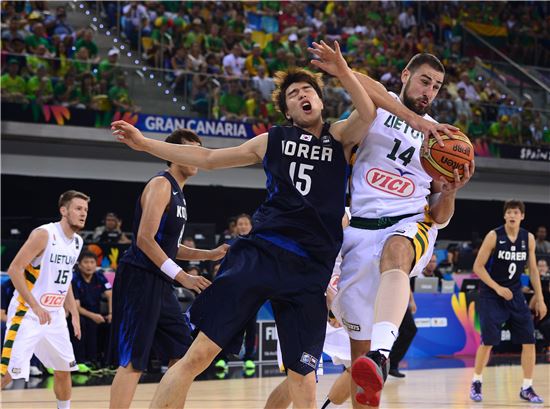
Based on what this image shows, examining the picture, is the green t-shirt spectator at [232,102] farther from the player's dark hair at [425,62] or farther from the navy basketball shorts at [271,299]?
the navy basketball shorts at [271,299]

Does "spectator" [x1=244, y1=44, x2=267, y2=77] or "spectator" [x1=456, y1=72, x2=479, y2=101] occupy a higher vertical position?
"spectator" [x1=244, y1=44, x2=267, y2=77]

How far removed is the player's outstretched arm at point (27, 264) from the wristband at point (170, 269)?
181cm

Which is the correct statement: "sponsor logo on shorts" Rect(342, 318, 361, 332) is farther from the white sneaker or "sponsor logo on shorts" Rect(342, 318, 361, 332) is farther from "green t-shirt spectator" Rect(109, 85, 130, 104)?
"green t-shirt spectator" Rect(109, 85, 130, 104)

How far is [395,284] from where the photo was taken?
A: 4.78 m

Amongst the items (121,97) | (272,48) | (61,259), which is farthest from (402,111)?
(272,48)

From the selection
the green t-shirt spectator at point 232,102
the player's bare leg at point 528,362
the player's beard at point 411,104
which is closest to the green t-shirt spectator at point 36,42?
the green t-shirt spectator at point 232,102

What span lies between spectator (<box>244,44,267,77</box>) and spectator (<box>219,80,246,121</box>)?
164cm

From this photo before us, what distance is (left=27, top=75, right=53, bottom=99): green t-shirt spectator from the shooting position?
14719 millimetres

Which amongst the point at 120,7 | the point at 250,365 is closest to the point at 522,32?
the point at 120,7

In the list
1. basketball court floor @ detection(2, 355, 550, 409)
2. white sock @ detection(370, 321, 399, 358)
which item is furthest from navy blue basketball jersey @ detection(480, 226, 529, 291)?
white sock @ detection(370, 321, 399, 358)

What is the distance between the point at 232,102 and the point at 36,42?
358 centimetres

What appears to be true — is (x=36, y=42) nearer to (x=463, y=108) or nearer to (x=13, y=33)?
(x=13, y=33)

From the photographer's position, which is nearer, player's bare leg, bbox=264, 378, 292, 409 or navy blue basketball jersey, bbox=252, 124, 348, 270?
navy blue basketball jersey, bbox=252, 124, 348, 270

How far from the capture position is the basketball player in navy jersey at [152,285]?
19.8ft
